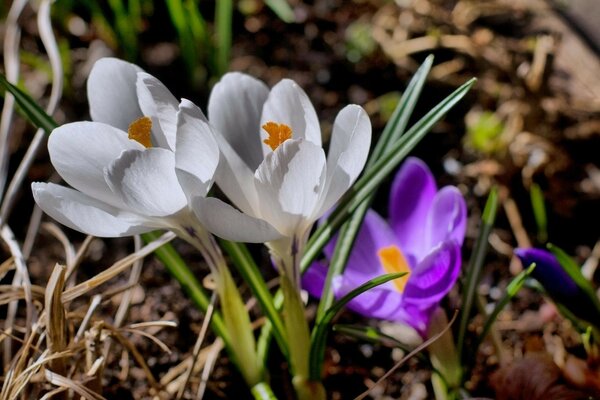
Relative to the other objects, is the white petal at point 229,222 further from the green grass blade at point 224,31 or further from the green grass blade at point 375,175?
the green grass blade at point 224,31

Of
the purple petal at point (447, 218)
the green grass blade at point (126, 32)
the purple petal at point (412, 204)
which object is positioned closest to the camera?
the purple petal at point (447, 218)

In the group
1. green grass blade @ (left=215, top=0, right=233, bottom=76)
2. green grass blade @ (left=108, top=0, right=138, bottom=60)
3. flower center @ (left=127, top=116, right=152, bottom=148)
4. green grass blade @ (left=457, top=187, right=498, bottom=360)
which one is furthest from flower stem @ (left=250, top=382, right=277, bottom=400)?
green grass blade @ (left=108, top=0, right=138, bottom=60)

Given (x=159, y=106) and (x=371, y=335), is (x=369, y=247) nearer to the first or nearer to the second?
(x=371, y=335)

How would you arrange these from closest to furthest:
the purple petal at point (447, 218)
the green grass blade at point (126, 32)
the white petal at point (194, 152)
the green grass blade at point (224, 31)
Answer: the white petal at point (194, 152) → the purple petal at point (447, 218) → the green grass blade at point (224, 31) → the green grass blade at point (126, 32)

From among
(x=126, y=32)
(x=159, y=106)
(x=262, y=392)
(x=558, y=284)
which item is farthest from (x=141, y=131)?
(x=126, y=32)

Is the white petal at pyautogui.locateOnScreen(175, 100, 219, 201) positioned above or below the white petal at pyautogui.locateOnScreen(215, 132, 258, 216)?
above

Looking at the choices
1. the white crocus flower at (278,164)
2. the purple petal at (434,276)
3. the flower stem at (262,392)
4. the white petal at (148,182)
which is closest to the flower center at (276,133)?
the white crocus flower at (278,164)

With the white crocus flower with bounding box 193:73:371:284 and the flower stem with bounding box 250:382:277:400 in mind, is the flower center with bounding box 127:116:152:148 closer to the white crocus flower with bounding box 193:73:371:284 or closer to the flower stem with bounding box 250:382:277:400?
the white crocus flower with bounding box 193:73:371:284
